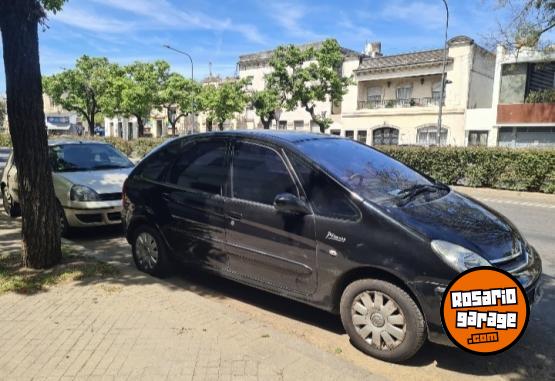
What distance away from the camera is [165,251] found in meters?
4.94

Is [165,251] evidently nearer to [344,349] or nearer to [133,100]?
[344,349]

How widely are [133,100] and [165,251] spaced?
3696cm

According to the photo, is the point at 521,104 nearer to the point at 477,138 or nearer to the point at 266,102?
the point at 477,138

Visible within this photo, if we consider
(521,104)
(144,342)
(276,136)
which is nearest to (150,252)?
(144,342)

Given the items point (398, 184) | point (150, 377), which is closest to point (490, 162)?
point (398, 184)

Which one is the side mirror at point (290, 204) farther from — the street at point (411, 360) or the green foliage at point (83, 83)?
the green foliage at point (83, 83)

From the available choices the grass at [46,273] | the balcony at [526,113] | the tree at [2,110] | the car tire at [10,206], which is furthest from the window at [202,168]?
the tree at [2,110]

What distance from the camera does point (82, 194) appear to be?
684cm

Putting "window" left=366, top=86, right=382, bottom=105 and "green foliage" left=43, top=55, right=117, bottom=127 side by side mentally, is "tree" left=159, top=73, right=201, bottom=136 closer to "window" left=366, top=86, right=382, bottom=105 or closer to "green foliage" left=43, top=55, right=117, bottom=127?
"green foliage" left=43, top=55, right=117, bottom=127

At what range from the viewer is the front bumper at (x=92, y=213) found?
267 inches

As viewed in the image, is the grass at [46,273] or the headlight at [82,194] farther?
the headlight at [82,194]

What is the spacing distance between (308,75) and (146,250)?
99.9 feet

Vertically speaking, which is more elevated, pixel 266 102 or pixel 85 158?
pixel 266 102

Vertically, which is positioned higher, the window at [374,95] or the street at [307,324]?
the window at [374,95]
